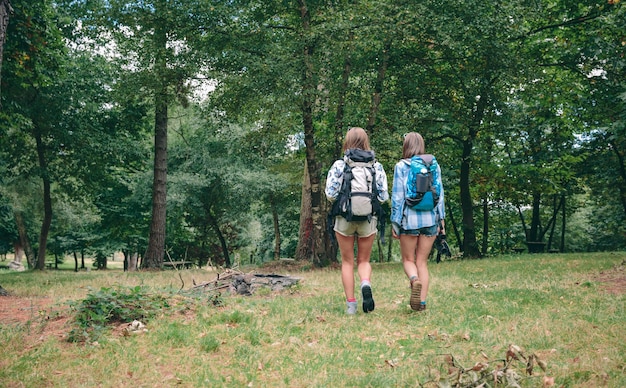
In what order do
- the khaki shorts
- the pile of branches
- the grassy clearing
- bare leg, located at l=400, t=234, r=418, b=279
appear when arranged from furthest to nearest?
1. the pile of branches
2. bare leg, located at l=400, t=234, r=418, b=279
3. the khaki shorts
4. the grassy clearing

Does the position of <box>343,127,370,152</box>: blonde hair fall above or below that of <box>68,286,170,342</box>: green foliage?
above

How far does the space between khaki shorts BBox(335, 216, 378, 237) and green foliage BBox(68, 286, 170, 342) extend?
2.31m

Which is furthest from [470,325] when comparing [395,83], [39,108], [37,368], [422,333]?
[39,108]

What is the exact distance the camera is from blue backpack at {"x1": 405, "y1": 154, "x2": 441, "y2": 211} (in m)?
5.94

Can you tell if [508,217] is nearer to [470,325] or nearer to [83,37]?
[83,37]

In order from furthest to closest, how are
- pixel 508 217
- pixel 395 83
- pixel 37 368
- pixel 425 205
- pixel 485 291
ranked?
pixel 508 217, pixel 395 83, pixel 485 291, pixel 425 205, pixel 37 368

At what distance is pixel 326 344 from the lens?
469 cm

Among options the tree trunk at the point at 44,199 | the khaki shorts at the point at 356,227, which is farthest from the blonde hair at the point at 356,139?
the tree trunk at the point at 44,199

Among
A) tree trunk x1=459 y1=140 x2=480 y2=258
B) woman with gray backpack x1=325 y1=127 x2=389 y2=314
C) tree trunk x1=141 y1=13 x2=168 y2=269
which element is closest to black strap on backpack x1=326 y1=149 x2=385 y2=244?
woman with gray backpack x1=325 y1=127 x2=389 y2=314

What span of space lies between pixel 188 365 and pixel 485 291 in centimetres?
510

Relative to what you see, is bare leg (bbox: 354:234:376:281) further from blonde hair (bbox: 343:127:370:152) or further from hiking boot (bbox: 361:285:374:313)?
blonde hair (bbox: 343:127:370:152)

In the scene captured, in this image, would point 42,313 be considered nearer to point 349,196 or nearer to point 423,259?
point 349,196

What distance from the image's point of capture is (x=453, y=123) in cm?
1598

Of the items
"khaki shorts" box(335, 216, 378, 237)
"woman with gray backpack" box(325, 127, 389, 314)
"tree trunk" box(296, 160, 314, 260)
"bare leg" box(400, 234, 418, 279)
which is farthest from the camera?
"tree trunk" box(296, 160, 314, 260)
